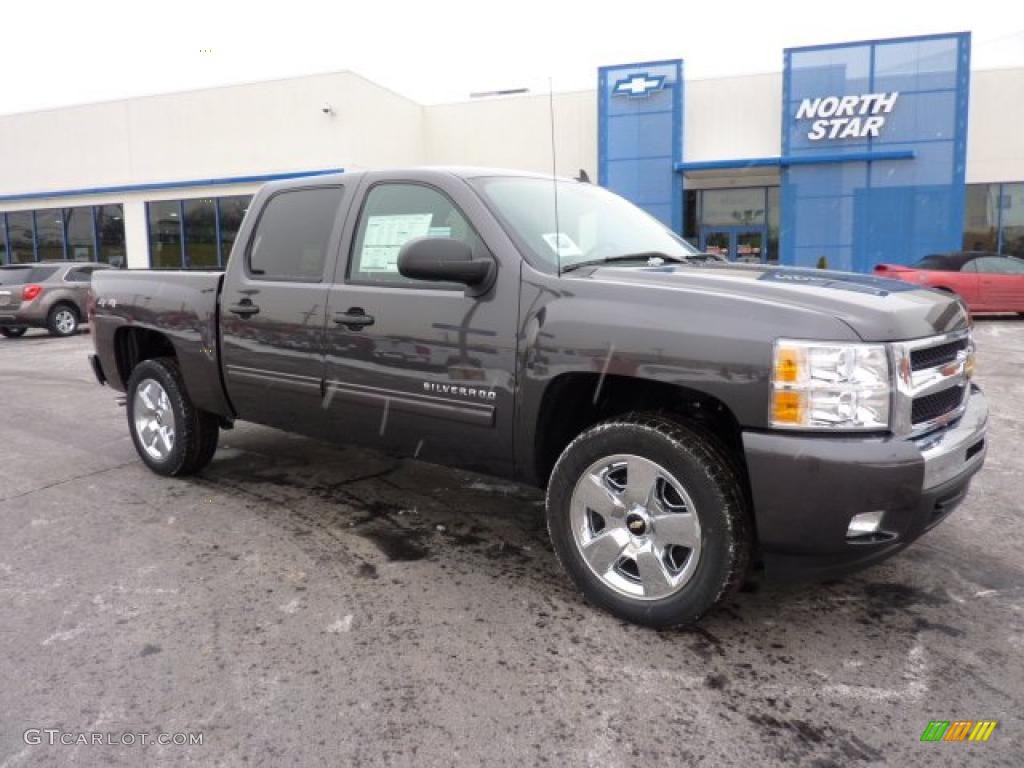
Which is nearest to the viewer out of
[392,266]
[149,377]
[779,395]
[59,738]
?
[59,738]

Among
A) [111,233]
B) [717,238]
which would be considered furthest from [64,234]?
[717,238]

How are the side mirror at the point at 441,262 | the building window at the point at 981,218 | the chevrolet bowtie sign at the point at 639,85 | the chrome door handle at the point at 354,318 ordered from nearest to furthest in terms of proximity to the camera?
the side mirror at the point at 441,262
the chrome door handle at the point at 354,318
the building window at the point at 981,218
the chevrolet bowtie sign at the point at 639,85

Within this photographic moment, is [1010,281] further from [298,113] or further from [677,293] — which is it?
[298,113]

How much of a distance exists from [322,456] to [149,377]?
1319 millimetres

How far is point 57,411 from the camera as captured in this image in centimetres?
798

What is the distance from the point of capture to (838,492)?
268 cm

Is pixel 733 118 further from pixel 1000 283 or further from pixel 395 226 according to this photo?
pixel 395 226

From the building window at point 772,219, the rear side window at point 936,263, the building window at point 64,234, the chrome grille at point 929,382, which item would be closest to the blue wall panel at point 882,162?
the building window at point 772,219

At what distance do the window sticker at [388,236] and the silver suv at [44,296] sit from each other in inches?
532

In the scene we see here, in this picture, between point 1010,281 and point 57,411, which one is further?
point 1010,281

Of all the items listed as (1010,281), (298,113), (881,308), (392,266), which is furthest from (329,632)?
(298,113)

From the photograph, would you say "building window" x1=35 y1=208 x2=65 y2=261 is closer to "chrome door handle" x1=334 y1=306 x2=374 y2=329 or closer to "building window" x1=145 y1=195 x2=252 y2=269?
"building window" x1=145 y1=195 x2=252 y2=269

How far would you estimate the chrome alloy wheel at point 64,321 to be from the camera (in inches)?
632

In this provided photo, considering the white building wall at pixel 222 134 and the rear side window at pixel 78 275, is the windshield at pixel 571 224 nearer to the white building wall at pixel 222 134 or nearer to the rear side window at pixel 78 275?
the rear side window at pixel 78 275
